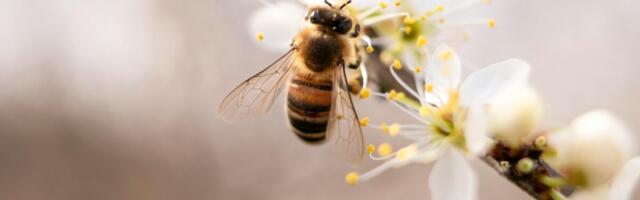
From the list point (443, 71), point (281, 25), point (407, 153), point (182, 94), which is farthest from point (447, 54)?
point (182, 94)

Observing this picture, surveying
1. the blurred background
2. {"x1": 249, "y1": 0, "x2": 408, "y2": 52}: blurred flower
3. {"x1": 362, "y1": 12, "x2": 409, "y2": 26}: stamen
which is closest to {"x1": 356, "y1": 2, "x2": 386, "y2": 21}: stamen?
{"x1": 362, "y1": 12, "x2": 409, "y2": 26}: stamen

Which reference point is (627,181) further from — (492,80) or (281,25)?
(281,25)

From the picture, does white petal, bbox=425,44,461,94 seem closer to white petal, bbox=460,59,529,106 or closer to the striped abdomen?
white petal, bbox=460,59,529,106

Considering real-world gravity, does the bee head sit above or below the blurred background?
below

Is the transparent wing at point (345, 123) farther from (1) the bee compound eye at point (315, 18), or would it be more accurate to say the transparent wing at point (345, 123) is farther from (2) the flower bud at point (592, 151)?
(2) the flower bud at point (592, 151)

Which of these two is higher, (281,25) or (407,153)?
(281,25)

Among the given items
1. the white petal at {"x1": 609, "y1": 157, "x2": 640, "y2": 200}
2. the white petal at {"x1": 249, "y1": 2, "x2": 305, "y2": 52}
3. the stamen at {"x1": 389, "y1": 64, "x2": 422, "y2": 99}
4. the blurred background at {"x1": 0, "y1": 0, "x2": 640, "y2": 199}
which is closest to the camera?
the white petal at {"x1": 609, "y1": 157, "x2": 640, "y2": 200}

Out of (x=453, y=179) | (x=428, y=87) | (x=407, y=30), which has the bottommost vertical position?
(x=453, y=179)
